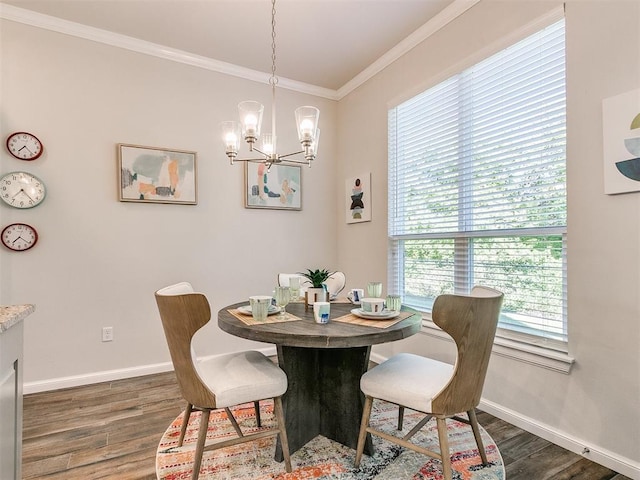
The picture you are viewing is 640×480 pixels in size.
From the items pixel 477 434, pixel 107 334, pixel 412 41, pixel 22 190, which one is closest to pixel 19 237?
pixel 22 190

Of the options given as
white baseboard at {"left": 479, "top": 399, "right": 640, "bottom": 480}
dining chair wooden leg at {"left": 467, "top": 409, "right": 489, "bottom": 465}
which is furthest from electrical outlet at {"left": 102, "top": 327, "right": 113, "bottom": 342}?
white baseboard at {"left": 479, "top": 399, "right": 640, "bottom": 480}

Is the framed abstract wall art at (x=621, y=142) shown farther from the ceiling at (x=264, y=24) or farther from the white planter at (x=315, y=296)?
the white planter at (x=315, y=296)

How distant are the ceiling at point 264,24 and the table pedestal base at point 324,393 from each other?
92.5 inches

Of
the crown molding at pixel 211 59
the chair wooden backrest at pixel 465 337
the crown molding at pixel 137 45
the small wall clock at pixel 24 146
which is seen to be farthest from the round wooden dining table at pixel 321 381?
the crown molding at pixel 137 45

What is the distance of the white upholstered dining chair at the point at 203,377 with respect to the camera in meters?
1.55

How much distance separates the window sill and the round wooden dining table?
29.1 inches

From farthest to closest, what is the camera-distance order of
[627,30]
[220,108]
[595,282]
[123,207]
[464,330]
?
[220,108] < [123,207] < [595,282] < [627,30] < [464,330]

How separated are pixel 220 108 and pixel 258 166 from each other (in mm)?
635

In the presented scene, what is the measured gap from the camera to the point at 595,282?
1.84m

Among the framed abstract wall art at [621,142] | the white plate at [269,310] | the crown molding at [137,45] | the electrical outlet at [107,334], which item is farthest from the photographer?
the electrical outlet at [107,334]

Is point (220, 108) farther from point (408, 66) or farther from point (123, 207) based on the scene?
point (408, 66)

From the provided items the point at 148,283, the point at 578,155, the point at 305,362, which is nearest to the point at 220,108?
the point at 148,283

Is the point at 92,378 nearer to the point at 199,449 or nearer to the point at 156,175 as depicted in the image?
the point at 156,175

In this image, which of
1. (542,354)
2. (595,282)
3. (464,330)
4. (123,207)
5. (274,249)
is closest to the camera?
(464,330)
